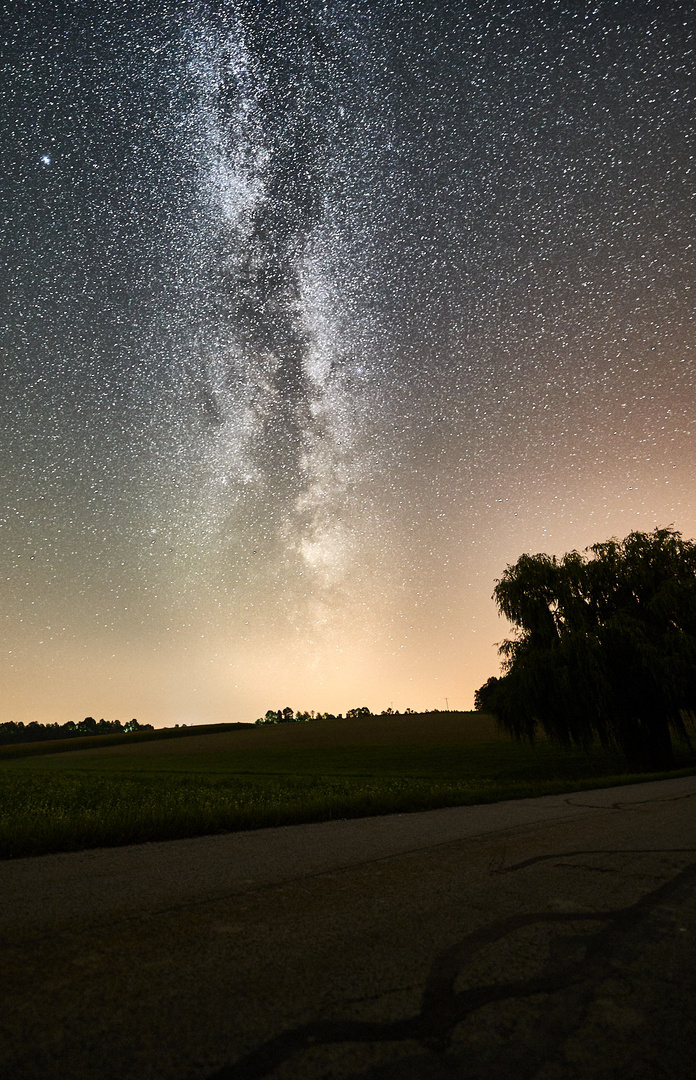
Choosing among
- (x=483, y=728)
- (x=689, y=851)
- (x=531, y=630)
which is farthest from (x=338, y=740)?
(x=689, y=851)

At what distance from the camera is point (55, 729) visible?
148250mm

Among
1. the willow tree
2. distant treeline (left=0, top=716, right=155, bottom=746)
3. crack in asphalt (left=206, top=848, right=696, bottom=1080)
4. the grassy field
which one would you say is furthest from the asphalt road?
distant treeline (left=0, top=716, right=155, bottom=746)

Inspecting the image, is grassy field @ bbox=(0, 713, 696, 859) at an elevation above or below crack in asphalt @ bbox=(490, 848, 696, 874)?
above

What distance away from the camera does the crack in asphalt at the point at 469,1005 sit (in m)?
1.60

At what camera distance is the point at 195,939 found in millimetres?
2479

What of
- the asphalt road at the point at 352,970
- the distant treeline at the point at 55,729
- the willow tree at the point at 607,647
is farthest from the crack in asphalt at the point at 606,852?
the distant treeline at the point at 55,729

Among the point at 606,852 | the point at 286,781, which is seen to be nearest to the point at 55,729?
the point at 286,781

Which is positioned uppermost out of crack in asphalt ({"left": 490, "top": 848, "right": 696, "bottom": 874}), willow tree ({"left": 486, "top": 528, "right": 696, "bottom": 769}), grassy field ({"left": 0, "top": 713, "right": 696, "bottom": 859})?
willow tree ({"left": 486, "top": 528, "right": 696, "bottom": 769})

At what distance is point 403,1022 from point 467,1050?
239mm

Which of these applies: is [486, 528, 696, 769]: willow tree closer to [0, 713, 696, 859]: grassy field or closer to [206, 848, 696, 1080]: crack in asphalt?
[0, 713, 696, 859]: grassy field

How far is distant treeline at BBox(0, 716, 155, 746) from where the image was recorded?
124262 mm

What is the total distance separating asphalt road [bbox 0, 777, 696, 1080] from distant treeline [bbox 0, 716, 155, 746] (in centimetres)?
13134

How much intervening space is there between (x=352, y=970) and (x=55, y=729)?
174389 mm

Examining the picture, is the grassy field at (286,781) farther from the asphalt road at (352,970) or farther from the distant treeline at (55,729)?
the distant treeline at (55,729)
